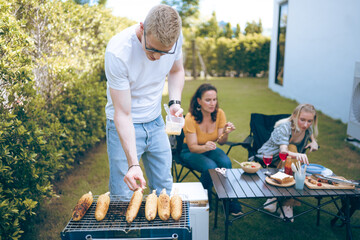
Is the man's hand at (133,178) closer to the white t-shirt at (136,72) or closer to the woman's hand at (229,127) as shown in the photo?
the white t-shirt at (136,72)

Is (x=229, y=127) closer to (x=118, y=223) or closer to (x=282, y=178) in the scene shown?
(x=282, y=178)

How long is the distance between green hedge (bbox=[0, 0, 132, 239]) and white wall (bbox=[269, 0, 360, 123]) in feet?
17.7

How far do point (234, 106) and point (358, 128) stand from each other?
4.50 m

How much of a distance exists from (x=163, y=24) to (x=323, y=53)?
26.2 ft

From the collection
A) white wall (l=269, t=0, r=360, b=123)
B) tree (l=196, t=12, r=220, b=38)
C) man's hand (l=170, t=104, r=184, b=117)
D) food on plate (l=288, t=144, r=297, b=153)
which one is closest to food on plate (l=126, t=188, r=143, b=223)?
man's hand (l=170, t=104, r=184, b=117)

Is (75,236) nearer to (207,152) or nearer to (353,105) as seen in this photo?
(207,152)

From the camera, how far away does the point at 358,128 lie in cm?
496

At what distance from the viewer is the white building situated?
6758 millimetres

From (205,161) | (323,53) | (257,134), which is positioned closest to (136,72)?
(205,161)

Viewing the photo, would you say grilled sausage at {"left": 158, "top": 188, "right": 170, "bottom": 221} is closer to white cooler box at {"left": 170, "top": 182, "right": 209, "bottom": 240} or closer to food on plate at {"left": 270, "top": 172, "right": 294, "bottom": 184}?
white cooler box at {"left": 170, "top": 182, "right": 209, "bottom": 240}

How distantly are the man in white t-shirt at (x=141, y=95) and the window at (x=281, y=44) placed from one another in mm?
10533

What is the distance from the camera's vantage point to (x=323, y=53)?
823 cm

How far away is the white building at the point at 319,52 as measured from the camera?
22.2 feet

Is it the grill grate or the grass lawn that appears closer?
the grill grate
